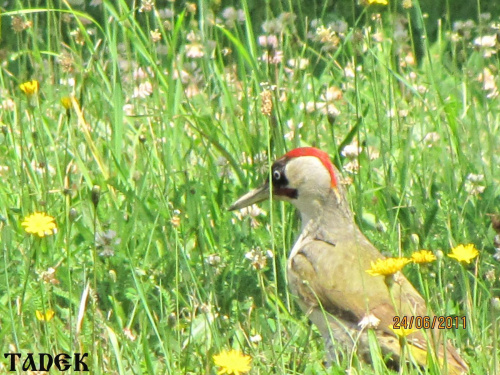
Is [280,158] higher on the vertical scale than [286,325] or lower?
higher

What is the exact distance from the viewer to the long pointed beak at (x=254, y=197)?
14.3 feet

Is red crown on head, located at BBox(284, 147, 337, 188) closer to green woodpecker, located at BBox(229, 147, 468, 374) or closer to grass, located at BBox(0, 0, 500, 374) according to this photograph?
green woodpecker, located at BBox(229, 147, 468, 374)

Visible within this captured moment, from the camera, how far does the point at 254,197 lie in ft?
14.3

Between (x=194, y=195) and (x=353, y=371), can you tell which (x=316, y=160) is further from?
(x=353, y=371)

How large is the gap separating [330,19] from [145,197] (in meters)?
3.32

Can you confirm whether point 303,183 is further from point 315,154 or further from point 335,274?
point 335,274

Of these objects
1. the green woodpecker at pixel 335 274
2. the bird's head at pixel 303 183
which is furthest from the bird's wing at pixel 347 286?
the bird's head at pixel 303 183

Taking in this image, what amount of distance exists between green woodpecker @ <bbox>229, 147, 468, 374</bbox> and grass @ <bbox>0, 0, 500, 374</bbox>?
0.27 feet

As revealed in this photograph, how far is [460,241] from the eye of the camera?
14.2 ft

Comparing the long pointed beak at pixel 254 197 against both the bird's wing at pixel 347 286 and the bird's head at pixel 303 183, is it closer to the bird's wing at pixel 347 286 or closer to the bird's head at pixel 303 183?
the bird's head at pixel 303 183

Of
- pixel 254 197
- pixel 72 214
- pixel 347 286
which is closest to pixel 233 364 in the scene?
pixel 347 286

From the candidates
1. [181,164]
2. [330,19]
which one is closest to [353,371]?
[181,164]
